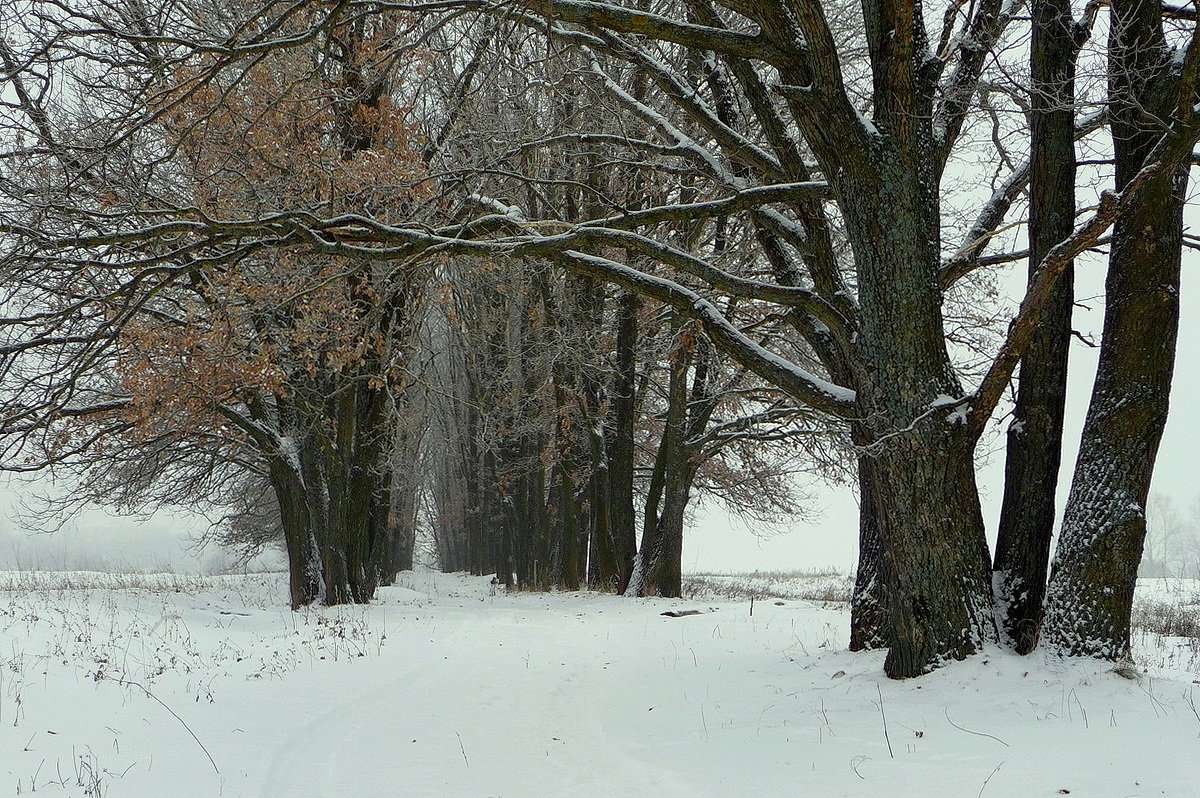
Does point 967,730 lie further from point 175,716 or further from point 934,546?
point 175,716

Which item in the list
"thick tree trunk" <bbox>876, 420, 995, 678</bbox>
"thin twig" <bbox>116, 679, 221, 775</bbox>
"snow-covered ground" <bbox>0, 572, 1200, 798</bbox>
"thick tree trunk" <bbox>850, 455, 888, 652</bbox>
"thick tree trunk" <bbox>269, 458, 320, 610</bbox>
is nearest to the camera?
"snow-covered ground" <bbox>0, 572, 1200, 798</bbox>

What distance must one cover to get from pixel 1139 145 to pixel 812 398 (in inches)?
115

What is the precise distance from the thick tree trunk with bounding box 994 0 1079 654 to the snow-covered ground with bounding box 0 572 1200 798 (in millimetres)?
735

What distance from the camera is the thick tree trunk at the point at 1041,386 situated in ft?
20.9

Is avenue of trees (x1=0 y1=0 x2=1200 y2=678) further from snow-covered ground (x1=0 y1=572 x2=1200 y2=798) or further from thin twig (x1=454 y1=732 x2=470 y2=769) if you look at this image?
thin twig (x1=454 y1=732 x2=470 y2=769)

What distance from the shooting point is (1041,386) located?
252 inches

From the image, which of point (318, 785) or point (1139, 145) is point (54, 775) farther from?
point (1139, 145)

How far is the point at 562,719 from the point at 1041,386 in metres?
4.26

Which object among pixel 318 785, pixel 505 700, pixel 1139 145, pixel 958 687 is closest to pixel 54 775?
pixel 318 785

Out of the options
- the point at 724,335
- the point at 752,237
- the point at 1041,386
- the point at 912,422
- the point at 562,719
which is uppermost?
the point at 752,237

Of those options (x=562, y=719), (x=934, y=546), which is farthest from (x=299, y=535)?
(x=934, y=546)

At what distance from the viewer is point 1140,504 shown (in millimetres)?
5855

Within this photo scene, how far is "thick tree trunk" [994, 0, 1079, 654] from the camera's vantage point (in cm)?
637

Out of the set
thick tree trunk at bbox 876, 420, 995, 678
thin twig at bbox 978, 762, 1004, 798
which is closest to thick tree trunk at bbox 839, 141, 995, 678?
thick tree trunk at bbox 876, 420, 995, 678
